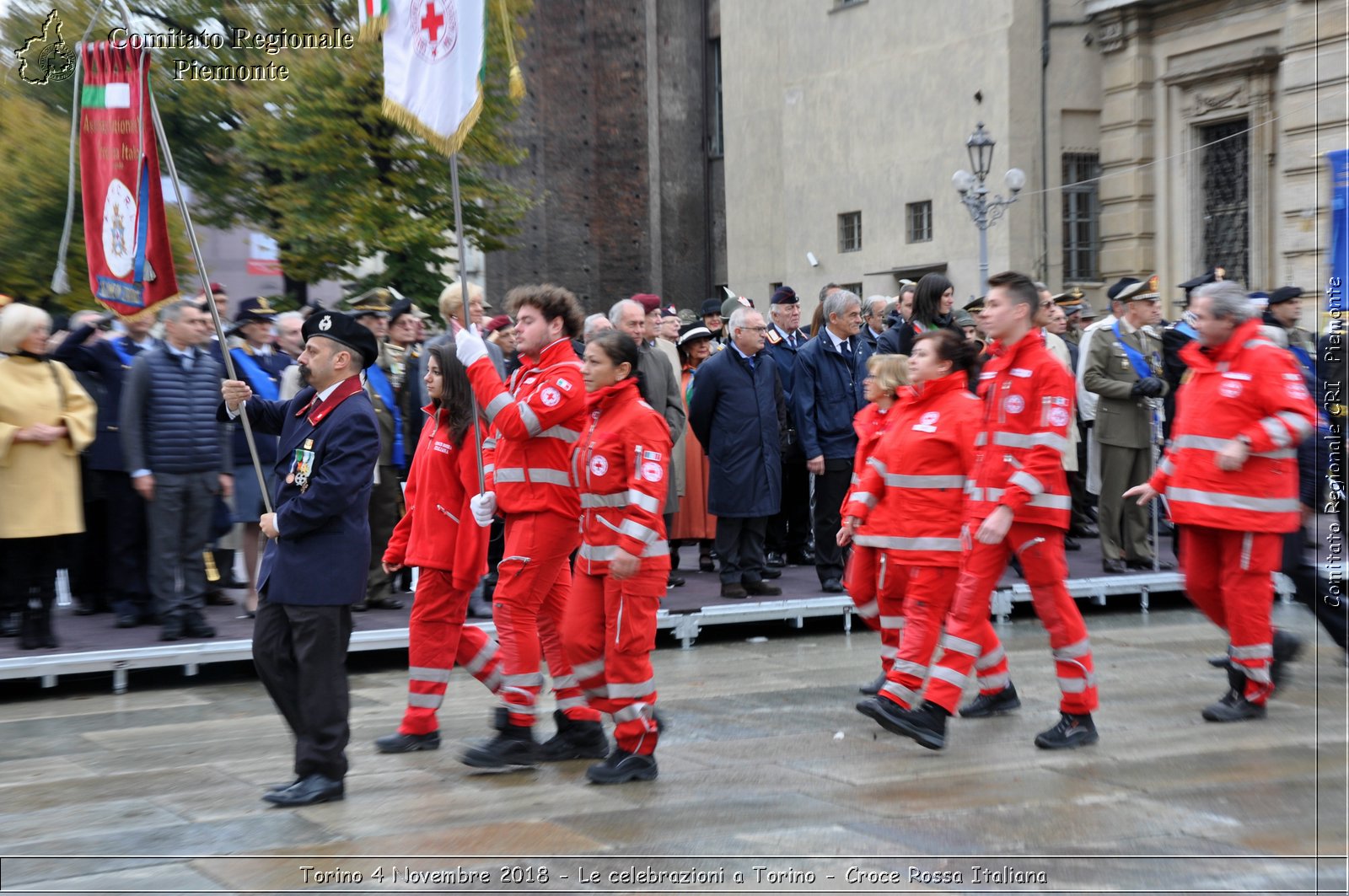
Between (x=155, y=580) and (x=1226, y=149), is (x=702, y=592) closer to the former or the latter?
(x=155, y=580)

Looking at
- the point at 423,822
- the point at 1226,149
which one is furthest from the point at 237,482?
the point at 1226,149

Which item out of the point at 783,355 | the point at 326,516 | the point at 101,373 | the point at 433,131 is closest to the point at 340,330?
the point at 326,516

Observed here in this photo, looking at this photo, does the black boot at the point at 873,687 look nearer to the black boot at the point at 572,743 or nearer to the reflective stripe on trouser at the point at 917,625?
the reflective stripe on trouser at the point at 917,625

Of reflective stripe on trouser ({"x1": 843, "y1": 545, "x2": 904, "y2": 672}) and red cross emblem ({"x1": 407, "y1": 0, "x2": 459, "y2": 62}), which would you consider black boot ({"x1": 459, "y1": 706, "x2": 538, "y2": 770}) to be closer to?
reflective stripe on trouser ({"x1": 843, "y1": 545, "x2": 904, "y2": 672})

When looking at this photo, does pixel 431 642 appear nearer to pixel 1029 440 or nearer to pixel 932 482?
pixel 932 482

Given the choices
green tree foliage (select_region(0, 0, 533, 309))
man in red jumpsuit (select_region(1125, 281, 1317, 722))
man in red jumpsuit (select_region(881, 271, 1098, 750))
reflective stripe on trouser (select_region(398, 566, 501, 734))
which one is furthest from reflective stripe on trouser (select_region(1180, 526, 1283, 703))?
green tree foliage (select_region(0, 0, 533, 309))

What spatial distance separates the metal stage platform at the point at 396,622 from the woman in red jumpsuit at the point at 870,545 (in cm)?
242

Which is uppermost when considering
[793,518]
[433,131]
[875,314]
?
[433,131]

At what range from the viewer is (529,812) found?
20.3 feet

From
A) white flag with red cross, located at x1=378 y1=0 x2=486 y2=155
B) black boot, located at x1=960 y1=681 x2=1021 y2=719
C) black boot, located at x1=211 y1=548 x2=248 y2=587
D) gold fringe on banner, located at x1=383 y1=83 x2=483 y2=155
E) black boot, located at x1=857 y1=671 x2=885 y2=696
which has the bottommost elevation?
black boot, located at x1=857 y1=671 x2=885 y2=696

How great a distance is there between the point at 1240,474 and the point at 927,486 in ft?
5.39

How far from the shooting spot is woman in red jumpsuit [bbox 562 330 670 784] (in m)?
6.64

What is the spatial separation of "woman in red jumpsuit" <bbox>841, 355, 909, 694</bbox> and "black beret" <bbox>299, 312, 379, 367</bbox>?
2821mm

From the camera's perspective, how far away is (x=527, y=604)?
23.1 ft
